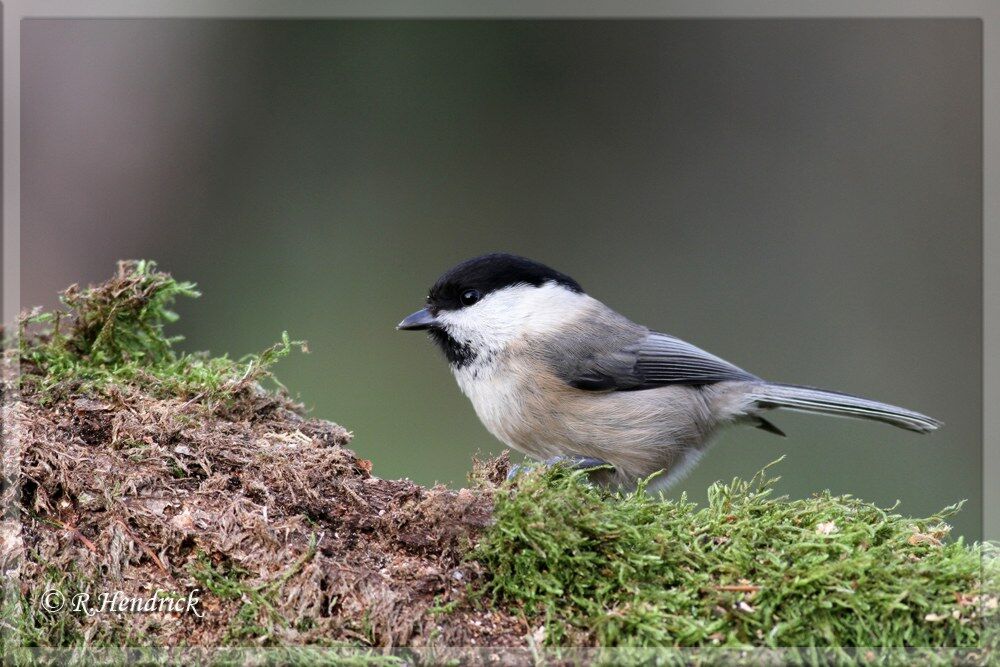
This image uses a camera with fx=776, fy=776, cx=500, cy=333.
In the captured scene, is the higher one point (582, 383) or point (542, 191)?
point (542, 191)

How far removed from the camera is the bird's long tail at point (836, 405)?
2.46m

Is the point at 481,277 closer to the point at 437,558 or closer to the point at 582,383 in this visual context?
the point at 582,383

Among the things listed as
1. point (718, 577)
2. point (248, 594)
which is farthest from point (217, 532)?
point (718, 577)

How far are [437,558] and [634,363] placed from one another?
132 cm

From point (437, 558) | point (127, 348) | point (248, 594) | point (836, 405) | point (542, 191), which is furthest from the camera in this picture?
point (542, 191)


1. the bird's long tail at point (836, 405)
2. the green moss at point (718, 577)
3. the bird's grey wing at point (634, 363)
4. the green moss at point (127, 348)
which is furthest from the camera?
the bird's grey wing at point (634, 363)

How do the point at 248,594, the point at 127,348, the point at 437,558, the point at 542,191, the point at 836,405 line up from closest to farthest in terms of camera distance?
1. the point at 248,594
2. the point at 437,558
3. the point at 127,348
4. the point at 836,405
5. the point at 542,191

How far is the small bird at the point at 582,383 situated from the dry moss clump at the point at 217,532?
0.73 meters

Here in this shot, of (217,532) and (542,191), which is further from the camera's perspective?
(542,191)

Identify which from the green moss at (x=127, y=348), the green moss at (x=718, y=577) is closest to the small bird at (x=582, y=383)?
the green moss at (x=127, y=348)

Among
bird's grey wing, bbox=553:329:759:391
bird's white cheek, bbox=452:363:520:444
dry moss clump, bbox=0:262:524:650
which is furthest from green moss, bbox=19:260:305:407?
bird's grey wing, bbox=553:329:759:391

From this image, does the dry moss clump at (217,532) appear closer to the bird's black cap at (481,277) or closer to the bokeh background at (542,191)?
the bird's black cap at (481,277)

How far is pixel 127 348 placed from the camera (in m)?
2.47

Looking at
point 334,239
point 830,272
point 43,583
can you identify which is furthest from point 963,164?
point 43,583
